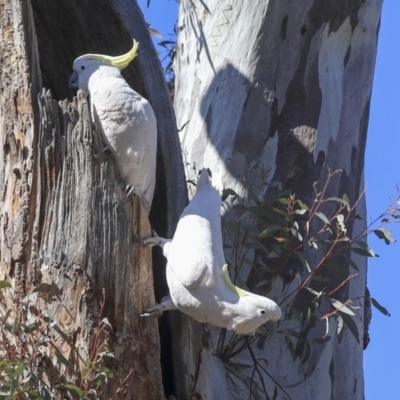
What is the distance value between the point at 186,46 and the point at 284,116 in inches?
21.2

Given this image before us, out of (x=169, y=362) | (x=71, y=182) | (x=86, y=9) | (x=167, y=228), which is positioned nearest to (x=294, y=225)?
(x=167, y=228)

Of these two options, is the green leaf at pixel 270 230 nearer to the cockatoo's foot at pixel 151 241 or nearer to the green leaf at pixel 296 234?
the green leaf at pixel 296 234

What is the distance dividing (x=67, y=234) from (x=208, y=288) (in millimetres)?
394

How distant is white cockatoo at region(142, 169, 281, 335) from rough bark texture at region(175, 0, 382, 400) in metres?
0.55

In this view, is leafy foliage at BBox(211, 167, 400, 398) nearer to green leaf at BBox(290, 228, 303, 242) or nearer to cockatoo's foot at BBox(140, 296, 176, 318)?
green leaf at BBox(290, 228, 303, 242)

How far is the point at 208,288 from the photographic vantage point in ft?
7.57

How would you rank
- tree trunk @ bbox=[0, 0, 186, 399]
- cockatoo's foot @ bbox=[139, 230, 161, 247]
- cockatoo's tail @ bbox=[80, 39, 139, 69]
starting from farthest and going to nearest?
cockatoo's tail @ bbox=[80, 39, 139, 69] → cockatoo's foot @ bbox=[139, 230, 161, 247] → tree trunk @ bbox=[0, 0, 186, 399]

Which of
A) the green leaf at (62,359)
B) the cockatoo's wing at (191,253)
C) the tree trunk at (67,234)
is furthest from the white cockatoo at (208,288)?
the green leaf at (62,359)

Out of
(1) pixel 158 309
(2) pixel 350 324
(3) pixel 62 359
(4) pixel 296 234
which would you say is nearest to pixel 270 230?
(4) pixel 296 234

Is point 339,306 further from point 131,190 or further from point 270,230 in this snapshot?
point 131,190

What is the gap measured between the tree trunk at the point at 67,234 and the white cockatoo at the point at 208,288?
144 millimetres

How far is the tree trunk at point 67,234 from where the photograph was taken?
92.9 inches

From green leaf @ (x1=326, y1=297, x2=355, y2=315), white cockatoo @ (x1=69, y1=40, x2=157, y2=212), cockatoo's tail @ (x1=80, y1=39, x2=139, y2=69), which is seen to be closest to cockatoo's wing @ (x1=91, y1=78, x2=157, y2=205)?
white cockatoo @ (x1=69, y1=40, x2=157, y2=212)

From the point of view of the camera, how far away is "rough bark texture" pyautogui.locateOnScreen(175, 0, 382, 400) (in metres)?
3.03
